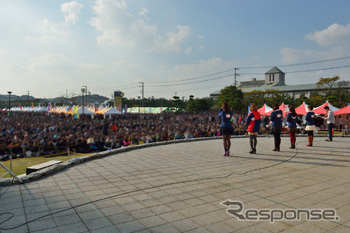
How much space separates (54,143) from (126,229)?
12745 millimetres

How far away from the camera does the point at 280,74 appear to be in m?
119

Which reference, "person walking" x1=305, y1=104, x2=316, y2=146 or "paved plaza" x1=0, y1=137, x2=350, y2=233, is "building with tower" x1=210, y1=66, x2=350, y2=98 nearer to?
"person walking" x1=305, y1=104, x2=316, y2=146

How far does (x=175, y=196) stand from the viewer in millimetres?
3941

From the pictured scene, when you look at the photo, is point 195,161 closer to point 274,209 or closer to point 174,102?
point 274,209

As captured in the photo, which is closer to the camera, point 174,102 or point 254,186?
point 254,186

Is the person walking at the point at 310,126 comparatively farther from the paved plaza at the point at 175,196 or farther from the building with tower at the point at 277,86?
the building with tower at the point at 277,86

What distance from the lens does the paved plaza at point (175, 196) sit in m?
2.95

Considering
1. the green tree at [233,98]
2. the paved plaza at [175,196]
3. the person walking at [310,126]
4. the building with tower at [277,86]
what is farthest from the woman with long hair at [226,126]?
the building with tower at [277,86]

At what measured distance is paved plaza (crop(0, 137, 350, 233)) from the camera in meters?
2.95

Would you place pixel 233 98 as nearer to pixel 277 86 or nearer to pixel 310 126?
pixel 310 126

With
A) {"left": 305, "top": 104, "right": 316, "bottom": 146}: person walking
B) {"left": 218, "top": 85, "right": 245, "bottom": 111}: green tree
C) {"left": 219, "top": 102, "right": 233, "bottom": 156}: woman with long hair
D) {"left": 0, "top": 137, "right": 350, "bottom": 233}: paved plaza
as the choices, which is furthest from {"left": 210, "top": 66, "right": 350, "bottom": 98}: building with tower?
{"left": 0, "top": 137, "right": 350, "bottom": 233}: paved plaza

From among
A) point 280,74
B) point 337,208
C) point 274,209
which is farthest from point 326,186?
point 280,74

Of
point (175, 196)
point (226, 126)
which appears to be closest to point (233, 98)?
point (226, 126)

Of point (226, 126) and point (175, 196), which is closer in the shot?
point (175, 196)
